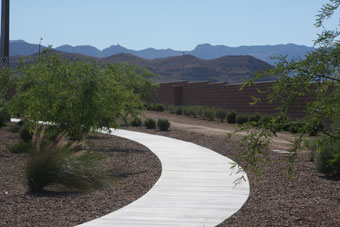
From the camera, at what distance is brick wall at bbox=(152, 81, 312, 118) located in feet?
106

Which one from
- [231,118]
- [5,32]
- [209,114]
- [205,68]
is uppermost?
[205,68]

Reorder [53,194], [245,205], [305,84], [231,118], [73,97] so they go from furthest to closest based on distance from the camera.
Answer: [231,118], [73,97], [53,194], [245,205], [305,84]

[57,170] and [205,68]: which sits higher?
[205,68]

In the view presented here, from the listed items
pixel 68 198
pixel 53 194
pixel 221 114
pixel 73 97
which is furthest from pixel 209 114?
pixel 68 198

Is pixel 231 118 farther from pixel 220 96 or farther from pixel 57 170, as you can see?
→ pixel 57 170

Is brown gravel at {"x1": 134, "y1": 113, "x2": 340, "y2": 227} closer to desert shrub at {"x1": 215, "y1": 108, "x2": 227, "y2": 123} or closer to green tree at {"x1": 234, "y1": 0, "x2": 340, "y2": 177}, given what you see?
green tree at {"x1": 234, "y1": 0, "x2": 340, "y2": 177}

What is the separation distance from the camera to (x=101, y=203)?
8.77 meters

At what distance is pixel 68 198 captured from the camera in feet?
30.3

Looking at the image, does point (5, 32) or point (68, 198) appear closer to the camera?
point (68, 198)

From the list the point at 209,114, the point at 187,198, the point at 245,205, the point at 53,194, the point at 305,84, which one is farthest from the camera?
the point at 209,114

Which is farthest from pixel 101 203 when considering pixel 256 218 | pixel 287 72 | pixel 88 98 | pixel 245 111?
pixel 245 111

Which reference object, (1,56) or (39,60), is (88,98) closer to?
(39,60)

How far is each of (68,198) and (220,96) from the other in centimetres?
3126

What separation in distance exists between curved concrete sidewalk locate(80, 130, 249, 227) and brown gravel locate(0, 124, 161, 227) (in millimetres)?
349
